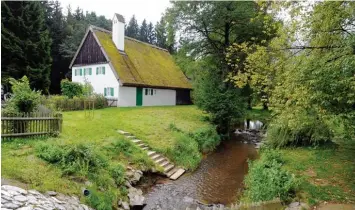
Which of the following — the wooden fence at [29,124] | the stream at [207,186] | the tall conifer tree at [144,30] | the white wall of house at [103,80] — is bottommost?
the stream at [207,186]

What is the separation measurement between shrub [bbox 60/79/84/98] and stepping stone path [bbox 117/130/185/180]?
552 inches

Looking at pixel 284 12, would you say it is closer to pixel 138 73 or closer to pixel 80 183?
pixel 80 183

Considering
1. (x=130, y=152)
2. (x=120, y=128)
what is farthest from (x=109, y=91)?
(x=130, y=152)

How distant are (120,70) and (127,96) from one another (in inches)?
106

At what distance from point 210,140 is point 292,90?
10.5 metres

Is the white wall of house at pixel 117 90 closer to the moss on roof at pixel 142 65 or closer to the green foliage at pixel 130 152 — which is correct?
the moss on roof at pixel 142 65

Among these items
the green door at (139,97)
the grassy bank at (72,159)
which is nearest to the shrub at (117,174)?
the grassy bank at (72,159)

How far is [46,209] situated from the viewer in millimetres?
6457

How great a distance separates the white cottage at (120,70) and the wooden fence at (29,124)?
14.8 m

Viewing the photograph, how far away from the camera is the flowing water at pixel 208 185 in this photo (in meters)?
10.3

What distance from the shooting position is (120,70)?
89.3 feet

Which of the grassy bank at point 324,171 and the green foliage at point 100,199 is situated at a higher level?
the grassy bank at point 324,171

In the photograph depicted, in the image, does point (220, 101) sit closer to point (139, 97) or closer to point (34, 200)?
point (139, 97)

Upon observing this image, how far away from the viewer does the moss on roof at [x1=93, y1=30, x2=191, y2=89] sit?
91.0 ft
